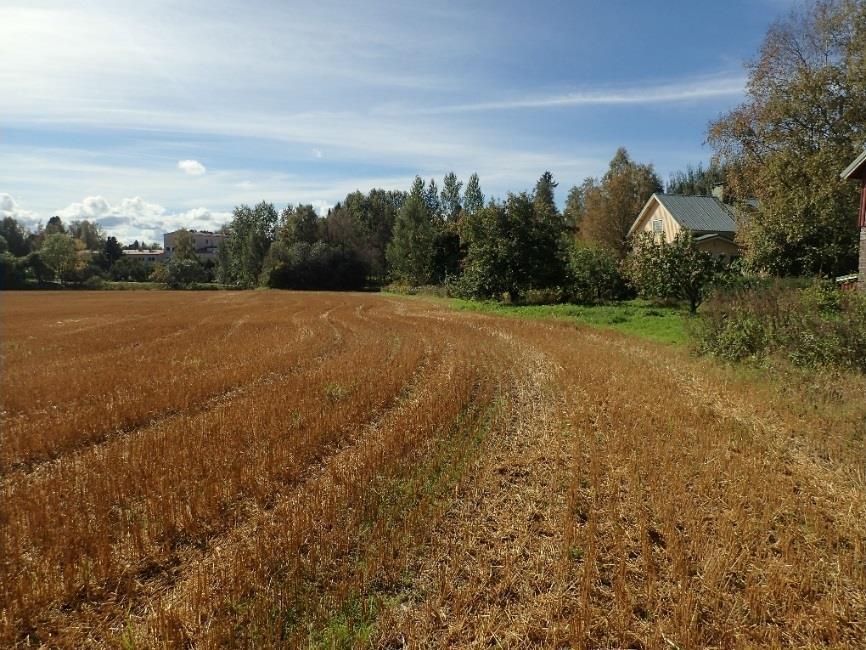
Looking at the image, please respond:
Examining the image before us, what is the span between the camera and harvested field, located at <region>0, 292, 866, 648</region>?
3727mm

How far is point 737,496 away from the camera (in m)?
5.51

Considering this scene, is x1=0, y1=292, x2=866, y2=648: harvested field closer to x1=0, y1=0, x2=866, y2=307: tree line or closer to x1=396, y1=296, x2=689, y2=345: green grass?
x1=396, y1=296, x2=689, y2=345: green grass

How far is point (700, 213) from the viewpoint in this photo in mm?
39281

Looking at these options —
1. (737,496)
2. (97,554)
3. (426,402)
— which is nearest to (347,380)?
(426,402)

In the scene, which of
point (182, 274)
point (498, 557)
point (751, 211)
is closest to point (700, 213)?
point (751, 211)

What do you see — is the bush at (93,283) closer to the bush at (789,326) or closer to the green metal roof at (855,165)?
the bush at (789,326)

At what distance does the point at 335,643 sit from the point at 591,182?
61580 mm

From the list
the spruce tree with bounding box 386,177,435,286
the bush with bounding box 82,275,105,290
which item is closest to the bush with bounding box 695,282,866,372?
the spruce tree with bounding box 386,177,435,286

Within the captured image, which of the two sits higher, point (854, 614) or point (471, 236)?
point (471, 236)

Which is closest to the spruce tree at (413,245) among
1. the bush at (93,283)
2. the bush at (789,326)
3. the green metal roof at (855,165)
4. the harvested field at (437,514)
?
the green metal roof at (855,165)

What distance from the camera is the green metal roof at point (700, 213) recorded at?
38.1 meters

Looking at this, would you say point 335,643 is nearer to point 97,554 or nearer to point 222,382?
point 97,554

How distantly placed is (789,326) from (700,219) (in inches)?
1243

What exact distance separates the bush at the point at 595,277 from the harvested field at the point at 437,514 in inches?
782
